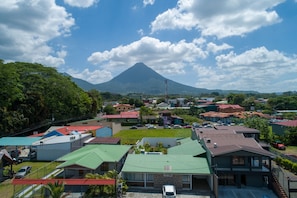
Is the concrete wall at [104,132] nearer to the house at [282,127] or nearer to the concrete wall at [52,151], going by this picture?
the concrete wall at [52,151]

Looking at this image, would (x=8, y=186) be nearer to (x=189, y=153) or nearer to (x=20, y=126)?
(x=189, y=153)

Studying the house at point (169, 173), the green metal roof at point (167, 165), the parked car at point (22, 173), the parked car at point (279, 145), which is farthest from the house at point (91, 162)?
the parked car at point (279, 145)

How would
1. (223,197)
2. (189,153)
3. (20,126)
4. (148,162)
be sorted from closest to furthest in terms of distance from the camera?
(223,197)
(148,162)
(189,153)
(20,126)

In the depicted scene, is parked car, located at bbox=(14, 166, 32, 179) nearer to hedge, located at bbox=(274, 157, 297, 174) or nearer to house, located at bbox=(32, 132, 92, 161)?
house, located at bbox=(32, 132, 92, 161)

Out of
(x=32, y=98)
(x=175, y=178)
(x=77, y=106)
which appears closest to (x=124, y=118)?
(x=77, y=106)

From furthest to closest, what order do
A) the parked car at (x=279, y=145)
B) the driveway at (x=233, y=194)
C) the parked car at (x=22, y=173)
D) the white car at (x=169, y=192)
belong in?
the parked car at (x=279, y=145)
the parked car at (x=22, y=173)
the driveway at (x=233, y=194)
the white car at (x=169, y=192)
